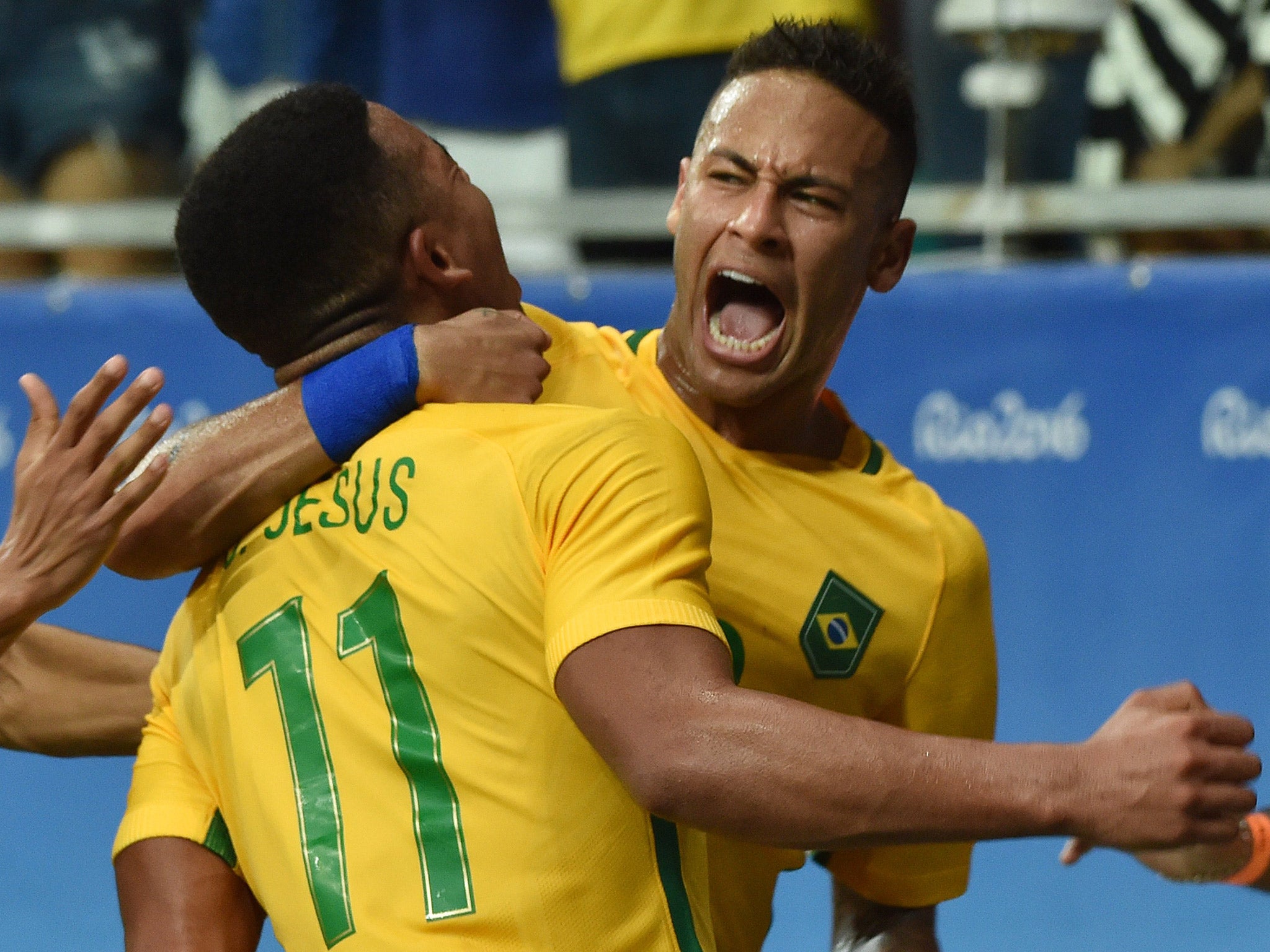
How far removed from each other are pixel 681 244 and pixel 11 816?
83.4 inches

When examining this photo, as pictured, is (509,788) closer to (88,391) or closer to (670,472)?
(670,472)

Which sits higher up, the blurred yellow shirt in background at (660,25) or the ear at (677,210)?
the blurred yellow shirt in background at (660,25)

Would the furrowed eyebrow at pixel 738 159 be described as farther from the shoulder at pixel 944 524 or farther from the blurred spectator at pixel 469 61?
the blurred spectator at pixel 469 61

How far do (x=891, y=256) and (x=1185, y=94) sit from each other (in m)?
1.41

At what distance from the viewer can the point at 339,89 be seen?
5.35ft

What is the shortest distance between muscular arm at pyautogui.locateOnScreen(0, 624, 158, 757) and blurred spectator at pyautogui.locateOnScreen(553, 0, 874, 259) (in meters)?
1.60

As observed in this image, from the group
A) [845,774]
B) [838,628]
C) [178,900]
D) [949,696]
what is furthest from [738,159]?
[178,900]

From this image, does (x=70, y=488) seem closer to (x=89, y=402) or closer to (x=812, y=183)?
(x=89, y=402)

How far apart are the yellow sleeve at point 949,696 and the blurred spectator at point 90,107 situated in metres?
2.18

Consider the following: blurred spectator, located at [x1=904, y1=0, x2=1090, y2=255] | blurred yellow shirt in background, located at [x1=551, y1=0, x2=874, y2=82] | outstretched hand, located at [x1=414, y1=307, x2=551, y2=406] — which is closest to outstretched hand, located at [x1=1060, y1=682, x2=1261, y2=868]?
outstretched hand, located at [x1=414, y1=307, x2=551, y2=406]

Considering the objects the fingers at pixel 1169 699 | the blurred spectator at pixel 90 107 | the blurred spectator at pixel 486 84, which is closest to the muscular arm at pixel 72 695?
the fingers at pixel 1169 699

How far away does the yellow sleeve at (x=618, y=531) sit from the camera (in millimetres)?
1330

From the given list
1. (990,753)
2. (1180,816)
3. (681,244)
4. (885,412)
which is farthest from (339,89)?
(885,412)

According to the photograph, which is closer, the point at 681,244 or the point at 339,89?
the point at 339,89
